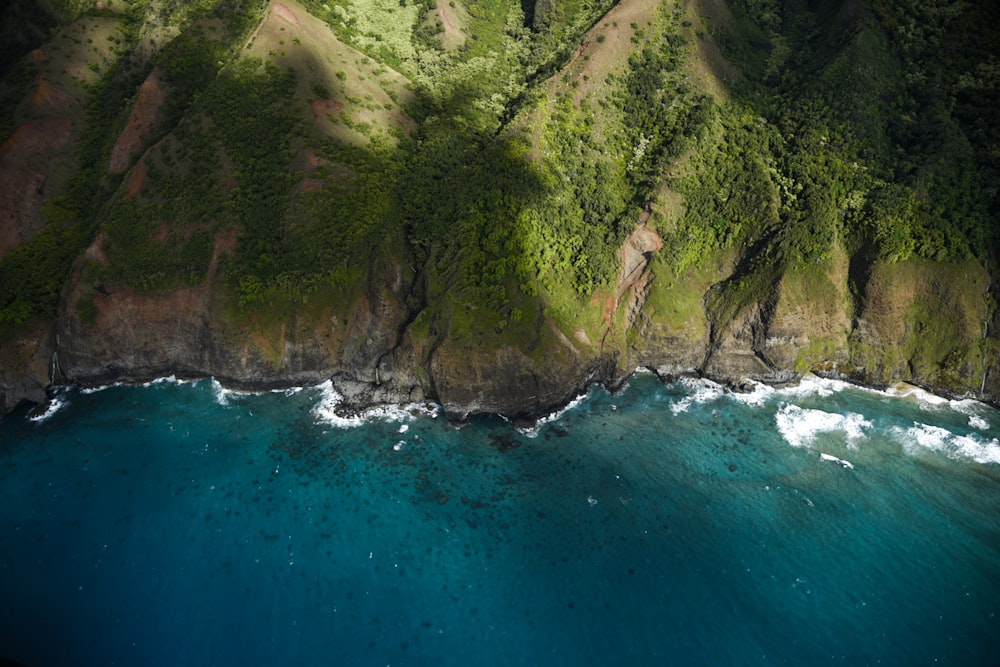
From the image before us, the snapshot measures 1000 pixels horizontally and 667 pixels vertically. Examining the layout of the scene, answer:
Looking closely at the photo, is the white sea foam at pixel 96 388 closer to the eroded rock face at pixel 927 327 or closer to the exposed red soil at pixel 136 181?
the exposed red soil at pixel 136 181

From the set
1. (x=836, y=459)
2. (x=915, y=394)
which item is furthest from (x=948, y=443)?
(x=836, y=459)

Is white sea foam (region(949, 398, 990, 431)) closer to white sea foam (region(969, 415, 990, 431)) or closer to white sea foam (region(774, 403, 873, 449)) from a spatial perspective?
white sea foam (region(969, 415, 990, 431))

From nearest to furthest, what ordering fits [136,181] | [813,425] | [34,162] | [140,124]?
[813,425], [136,181], [34,162], [140,124]

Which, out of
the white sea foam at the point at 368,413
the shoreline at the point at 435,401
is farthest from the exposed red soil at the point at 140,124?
the white sea foam at the point at 368,413

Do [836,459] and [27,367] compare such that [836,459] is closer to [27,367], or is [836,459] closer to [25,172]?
[27,367]

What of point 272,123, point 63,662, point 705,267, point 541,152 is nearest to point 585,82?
point 541,152

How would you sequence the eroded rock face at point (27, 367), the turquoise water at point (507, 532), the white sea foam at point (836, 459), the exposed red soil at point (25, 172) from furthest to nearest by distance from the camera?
1. the exposed red soil at point (25, 172)
2. the eroded rock face at point (27, 367)
3. the white sea foam at point (836, 459)
4. the turquoise water at point (507, 532)
